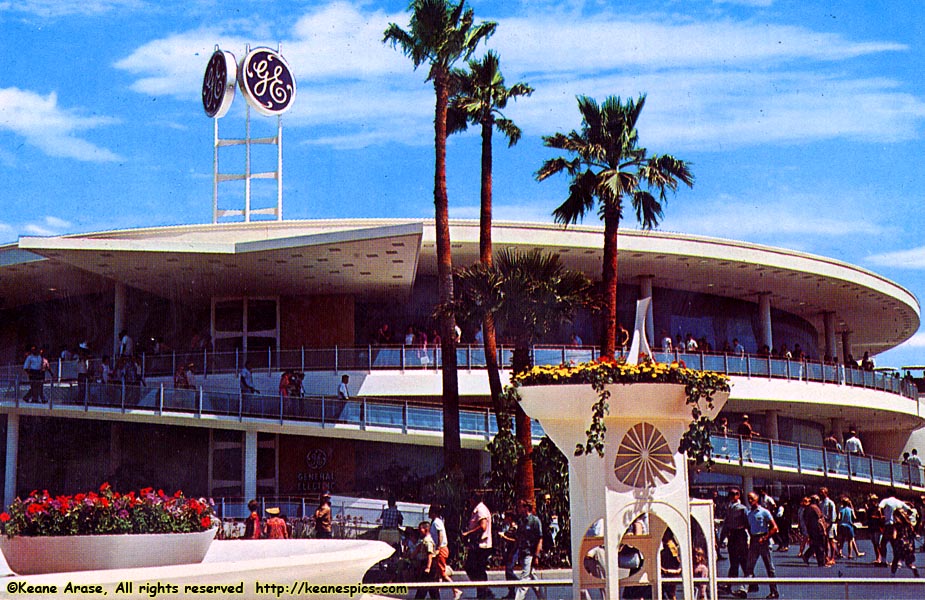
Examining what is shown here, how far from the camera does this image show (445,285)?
2759 cm

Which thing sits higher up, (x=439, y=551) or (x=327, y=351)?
(x=327, y=351)

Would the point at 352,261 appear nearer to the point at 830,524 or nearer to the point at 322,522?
the point at 322,522

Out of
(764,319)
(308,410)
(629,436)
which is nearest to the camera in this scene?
(629,436)

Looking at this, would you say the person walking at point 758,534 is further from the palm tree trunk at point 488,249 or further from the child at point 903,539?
the palm tree trunk at point 488,249

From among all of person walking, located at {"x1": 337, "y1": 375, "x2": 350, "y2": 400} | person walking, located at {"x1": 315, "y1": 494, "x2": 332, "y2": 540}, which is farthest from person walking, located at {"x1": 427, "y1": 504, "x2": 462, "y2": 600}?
person walking, located at {"x1": 337, "y1": 375, "x2": 350, "y2": 400}

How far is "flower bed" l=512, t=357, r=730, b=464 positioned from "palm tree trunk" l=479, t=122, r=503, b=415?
1585 centimetres

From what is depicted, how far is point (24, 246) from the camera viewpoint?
2869 cm

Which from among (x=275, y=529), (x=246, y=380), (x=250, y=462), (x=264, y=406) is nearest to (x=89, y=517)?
(x=275, y=529)

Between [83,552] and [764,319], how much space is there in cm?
3761

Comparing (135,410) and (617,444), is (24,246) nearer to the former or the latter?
(135,410)

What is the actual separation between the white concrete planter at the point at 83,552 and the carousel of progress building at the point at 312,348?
19.3 metres

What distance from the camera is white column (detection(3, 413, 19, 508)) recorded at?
108ft

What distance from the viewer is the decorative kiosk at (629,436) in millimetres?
9406

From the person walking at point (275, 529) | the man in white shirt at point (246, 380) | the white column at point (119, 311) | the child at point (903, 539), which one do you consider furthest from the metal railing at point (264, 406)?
the child at point (903, 539)
